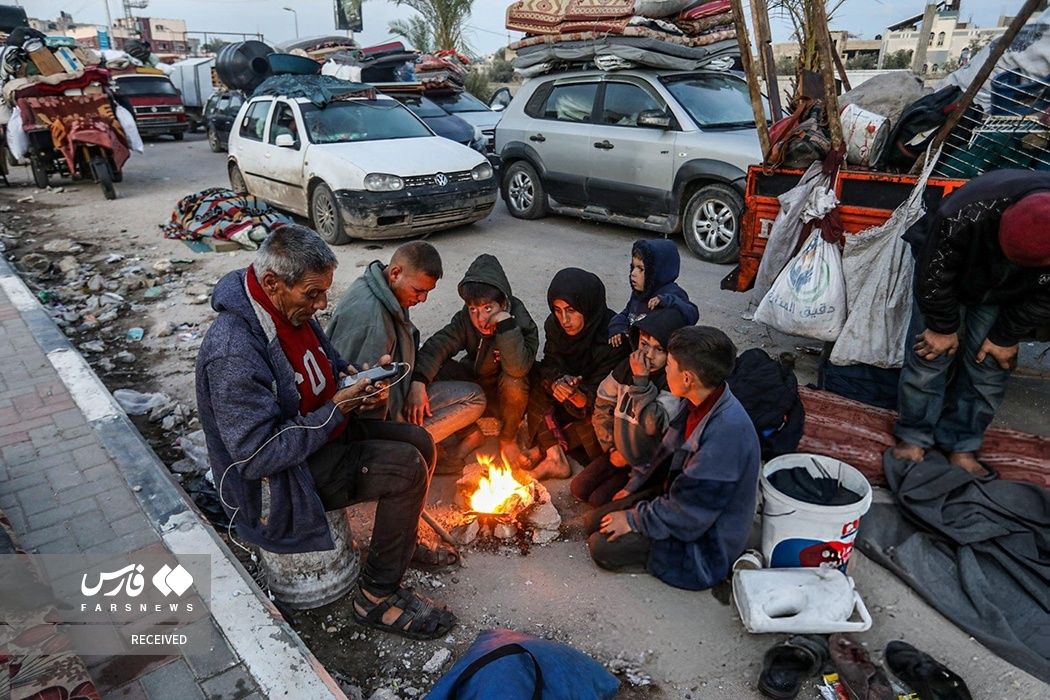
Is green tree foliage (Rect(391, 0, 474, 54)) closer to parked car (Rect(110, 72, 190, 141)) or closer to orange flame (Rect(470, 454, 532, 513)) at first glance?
parked car (Rect(110, 72, 190, 141))

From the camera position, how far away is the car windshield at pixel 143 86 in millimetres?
17891

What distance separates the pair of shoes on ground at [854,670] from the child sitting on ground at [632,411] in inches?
41.9

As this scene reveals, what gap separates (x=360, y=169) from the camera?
7.87m

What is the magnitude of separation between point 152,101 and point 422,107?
36.4 ft

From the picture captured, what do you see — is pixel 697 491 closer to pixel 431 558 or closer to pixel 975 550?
pixel 431 558

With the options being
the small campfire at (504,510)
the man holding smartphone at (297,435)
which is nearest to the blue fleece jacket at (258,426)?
the man holding smartphone at (297,435)

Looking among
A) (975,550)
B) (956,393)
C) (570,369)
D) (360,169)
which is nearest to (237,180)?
(360,169)

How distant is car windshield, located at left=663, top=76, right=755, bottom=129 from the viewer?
7.61 metres

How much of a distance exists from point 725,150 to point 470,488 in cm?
512

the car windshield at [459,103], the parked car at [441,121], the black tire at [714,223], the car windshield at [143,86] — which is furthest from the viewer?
the car windshield at [143,86]

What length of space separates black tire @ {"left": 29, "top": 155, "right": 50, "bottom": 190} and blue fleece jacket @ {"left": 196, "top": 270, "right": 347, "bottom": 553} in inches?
488

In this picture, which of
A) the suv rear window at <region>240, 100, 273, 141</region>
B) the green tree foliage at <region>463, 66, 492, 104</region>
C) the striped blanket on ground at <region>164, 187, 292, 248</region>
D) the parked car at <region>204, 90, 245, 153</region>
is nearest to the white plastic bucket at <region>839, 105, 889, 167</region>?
the striped blanket on ground at <region>164, 187, 292, 248</region>

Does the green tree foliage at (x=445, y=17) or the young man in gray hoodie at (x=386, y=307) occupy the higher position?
the green tree foliage at (x=445, y=17)

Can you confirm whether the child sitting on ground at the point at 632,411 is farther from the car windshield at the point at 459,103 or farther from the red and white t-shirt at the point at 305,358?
the car windshield at the point at 459,103
